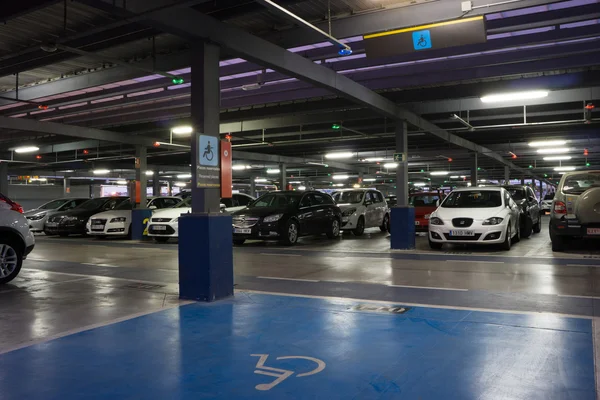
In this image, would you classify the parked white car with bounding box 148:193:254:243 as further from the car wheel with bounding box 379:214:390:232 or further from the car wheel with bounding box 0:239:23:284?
the car wheel with bounding box 0:239:23:284

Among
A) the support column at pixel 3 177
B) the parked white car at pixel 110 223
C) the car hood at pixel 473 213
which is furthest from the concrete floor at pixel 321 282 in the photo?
the support column at pixel 3 177

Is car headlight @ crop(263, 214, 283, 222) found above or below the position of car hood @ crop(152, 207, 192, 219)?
below

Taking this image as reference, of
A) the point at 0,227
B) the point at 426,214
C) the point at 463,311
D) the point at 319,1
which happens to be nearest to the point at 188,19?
the point at 319,1

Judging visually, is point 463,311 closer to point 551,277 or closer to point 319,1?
point 551,277

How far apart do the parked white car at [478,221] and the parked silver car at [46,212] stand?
559 inches

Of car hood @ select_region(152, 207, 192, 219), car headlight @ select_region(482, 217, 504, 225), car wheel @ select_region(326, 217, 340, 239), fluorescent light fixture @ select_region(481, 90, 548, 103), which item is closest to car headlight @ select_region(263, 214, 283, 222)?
car wheel @ select_region(326, 217, 340, 239)

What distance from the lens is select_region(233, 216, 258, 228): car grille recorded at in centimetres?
1331

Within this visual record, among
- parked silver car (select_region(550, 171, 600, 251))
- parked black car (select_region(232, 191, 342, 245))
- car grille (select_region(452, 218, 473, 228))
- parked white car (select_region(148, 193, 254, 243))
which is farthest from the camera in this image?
parked white car (select_region(148, 193, 254, 243))

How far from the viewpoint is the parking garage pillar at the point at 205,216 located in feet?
20.1

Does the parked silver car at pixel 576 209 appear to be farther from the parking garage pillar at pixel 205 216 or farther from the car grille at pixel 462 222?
the parking garage pillar at pixel 205 216

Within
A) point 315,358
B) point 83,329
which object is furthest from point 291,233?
point 315,358

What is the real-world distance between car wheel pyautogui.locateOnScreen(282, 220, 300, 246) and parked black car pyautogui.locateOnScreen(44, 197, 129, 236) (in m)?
8.04

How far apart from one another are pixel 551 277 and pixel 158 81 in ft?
28.0

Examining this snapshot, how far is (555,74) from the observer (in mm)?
10766
